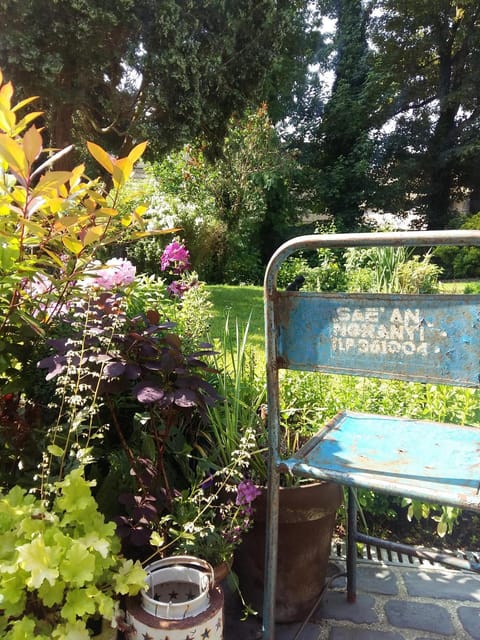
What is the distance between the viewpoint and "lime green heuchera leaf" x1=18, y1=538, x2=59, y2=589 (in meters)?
0.98

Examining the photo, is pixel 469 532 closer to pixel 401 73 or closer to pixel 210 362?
pixel 210 362

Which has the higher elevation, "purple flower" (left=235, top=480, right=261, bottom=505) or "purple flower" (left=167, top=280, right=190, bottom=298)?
"purple flower" (left=167, top=280, right=190, bottom=298)

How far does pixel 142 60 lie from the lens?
680cm

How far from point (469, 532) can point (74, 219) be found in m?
2.19

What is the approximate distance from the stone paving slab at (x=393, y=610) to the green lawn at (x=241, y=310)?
198 centimetres

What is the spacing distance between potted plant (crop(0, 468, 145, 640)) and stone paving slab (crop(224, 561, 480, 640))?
74 cm

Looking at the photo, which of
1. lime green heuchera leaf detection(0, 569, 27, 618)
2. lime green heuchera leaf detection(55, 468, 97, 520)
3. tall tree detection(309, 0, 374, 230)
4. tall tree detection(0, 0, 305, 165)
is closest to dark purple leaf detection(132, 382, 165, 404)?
lime green heuchera leaf detection(55, 468, 97, 520)

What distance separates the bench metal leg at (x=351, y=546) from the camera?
5.93 feet

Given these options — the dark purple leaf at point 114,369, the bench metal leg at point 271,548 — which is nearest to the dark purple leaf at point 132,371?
the dark purple leaf at point 114,369

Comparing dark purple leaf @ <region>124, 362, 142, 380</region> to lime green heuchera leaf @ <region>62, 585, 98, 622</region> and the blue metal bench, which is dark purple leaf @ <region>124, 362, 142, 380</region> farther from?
lime green heuchera leaf @ <region>62, 585, 98, 622</region>

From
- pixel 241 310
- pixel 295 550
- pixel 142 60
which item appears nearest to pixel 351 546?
pixel 295 550

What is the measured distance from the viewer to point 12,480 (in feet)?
5.08

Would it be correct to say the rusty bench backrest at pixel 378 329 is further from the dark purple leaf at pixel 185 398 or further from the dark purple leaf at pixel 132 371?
the dark purple leaf at pixel 132 371

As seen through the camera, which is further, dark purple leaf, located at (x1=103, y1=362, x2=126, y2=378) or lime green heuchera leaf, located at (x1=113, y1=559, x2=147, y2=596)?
dark purple leaf, located at (x1=103, y1=362, x2=126, y2=378)
